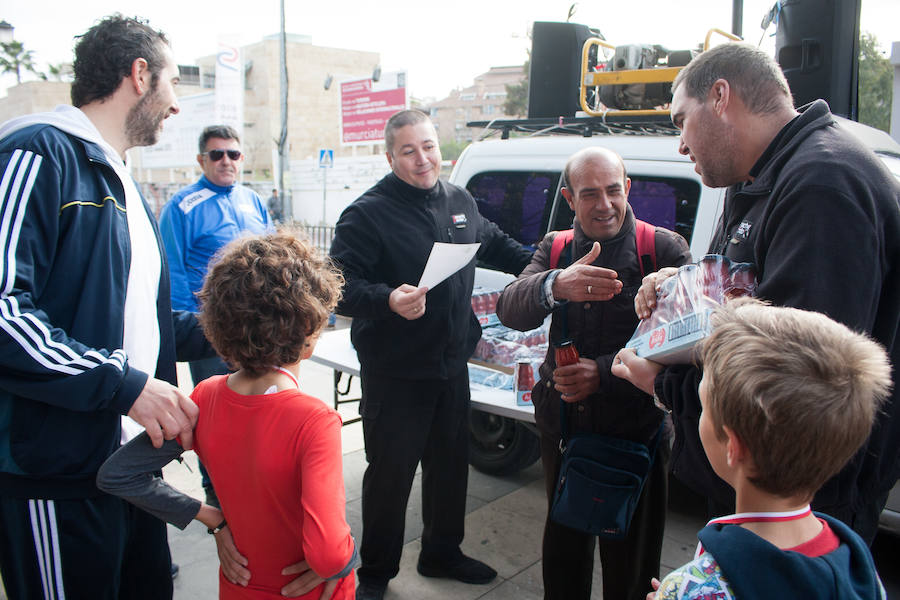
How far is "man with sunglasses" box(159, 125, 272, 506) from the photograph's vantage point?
13.1 feet

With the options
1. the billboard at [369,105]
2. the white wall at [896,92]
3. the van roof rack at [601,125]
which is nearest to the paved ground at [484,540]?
the van roof rack at [601,125]

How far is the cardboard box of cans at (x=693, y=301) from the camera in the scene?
1.49 metres

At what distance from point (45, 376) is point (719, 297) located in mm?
1653

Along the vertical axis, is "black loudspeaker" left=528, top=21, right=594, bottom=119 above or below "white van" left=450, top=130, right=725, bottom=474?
above

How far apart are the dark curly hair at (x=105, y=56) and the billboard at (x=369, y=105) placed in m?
19.7

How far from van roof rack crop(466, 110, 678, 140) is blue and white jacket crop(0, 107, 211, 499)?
2.85 m

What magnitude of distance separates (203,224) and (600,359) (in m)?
2.84

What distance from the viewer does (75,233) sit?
1.67m

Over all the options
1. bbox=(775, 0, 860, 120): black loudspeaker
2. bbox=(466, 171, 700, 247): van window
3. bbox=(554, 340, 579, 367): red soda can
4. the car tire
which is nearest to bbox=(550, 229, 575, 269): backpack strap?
bbox=(554, 340, 579, 367): red soda can

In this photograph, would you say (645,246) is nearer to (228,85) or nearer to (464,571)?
(464,571)

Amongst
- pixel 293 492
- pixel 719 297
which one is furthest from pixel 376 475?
pixel 719 297

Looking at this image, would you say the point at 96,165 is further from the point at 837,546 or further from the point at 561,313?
the point at 837,546

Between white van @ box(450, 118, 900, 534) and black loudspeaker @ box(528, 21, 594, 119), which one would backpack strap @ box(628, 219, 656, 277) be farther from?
black loudspeaker @ box(528, 21, 594, 119)

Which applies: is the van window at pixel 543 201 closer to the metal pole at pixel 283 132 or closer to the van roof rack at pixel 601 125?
the van roof rack at pixel 601 125
